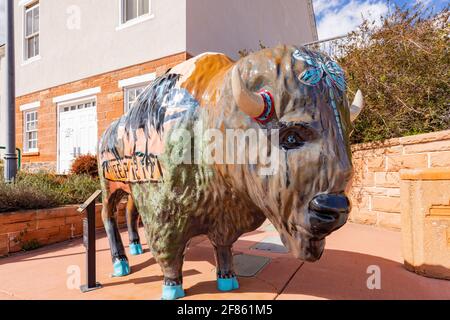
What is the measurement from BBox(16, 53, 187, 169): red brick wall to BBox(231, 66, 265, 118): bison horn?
6.82 m

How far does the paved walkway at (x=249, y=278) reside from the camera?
250 centimetres

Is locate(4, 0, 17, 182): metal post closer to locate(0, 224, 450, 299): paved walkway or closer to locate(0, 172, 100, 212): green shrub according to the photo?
locate(0, 172, 100, 212): green shrub

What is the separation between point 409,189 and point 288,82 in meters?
2.33

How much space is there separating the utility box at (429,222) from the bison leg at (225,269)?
1.91 meters

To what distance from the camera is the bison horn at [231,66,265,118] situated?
1.47m

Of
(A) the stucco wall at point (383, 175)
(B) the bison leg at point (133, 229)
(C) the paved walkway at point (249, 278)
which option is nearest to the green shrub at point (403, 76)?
(A) the stucco wall at point (383, 175)

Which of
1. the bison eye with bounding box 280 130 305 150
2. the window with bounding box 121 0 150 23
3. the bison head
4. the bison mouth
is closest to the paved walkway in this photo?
the bison mouth

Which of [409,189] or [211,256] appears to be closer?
[409,189]

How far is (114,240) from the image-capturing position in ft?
10.1

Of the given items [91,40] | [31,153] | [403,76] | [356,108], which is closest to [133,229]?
[356,108]

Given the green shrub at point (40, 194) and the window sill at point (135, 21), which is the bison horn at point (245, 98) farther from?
the window sill at point (135, 21)

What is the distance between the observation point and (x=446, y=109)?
509 cm

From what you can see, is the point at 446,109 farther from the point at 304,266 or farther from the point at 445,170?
the point at 304,266

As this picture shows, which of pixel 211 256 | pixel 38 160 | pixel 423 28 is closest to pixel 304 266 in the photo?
pixel 211 256
